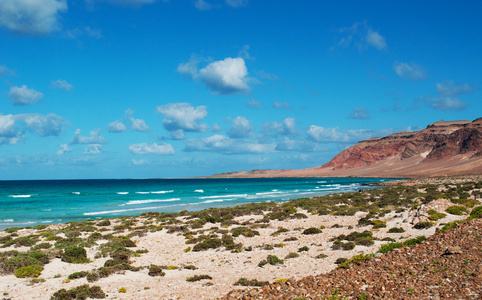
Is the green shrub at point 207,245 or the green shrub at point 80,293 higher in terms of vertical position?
the green shrub at point 80,293

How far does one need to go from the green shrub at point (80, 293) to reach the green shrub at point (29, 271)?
380 cm

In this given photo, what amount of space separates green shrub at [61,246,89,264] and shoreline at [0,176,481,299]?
28 centimetres

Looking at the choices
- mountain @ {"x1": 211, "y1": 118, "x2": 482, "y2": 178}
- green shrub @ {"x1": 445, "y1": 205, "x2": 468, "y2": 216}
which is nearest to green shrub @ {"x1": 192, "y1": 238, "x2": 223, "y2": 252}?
green shrub @ {"x1": 445, "y1": 205, "x2": 468, "y2": 216}

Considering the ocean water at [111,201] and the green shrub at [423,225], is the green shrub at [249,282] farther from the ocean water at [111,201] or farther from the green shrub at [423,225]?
the ocean water at [111,201]

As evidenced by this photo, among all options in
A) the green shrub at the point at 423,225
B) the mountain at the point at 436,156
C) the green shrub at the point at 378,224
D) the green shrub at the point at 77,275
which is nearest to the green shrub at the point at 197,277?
the green shrub at the point at 77,275

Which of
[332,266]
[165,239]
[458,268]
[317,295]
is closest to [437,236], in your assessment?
[458,268]

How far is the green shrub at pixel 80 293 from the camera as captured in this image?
10703 millimetres

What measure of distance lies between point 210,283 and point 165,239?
10680mm

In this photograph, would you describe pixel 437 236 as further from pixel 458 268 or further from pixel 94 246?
pixel 94 246

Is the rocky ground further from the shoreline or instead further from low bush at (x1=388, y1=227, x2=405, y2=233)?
low bush at (x1=388, y1=227, x2=405, y2=233)

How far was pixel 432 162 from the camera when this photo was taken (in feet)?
477

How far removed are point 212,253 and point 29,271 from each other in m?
8.14

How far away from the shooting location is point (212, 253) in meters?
17.3

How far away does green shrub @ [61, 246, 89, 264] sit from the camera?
625 inches
